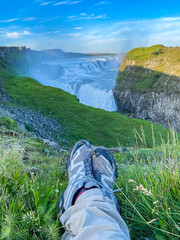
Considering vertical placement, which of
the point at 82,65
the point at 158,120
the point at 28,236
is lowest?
the point at 158,120

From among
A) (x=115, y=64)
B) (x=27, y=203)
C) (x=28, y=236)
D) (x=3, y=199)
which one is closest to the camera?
(x=28, y=236)

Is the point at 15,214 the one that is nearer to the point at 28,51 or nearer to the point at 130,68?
the point at 130,68

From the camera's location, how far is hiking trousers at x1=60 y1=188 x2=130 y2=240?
1493mm

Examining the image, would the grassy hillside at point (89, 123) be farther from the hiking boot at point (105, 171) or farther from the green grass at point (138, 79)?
the green grass at point (138, 79)

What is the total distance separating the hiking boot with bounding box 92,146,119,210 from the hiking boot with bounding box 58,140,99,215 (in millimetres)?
93

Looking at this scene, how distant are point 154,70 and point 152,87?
7.79 m

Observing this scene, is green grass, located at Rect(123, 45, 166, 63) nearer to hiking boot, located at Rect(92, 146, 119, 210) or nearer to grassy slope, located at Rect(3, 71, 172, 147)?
grassy slope, located at Rect(3, 71, 172, 147)

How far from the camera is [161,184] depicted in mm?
2402

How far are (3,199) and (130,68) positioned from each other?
6851cm

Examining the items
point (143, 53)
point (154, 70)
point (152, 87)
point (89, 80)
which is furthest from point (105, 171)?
point (143, 53)

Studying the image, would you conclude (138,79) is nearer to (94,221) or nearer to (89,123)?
(89,123)

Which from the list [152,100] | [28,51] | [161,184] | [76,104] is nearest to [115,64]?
[28,51]

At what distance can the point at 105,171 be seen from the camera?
280cm

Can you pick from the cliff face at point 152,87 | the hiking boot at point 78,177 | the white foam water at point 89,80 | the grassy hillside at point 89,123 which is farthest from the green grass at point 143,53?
the hiking boot at point 78,177
